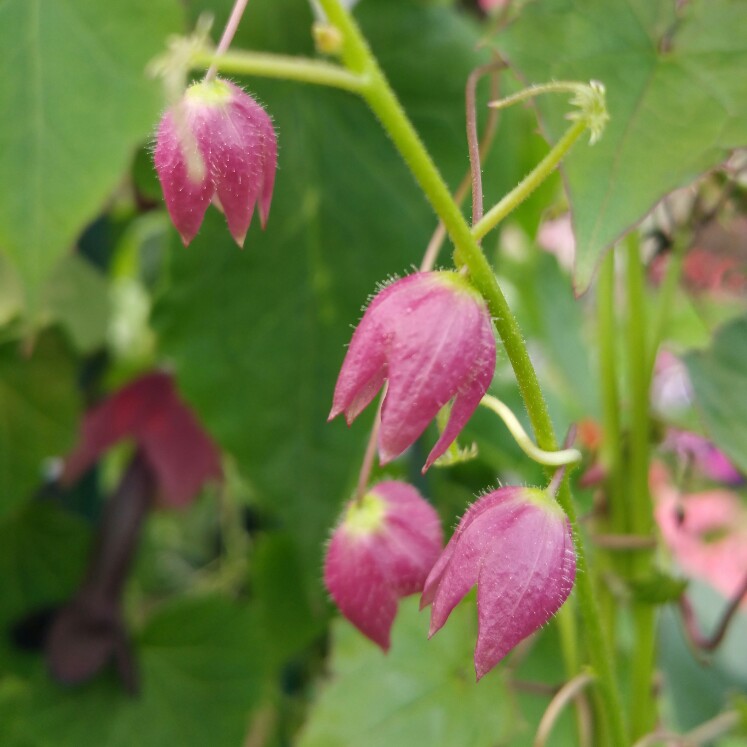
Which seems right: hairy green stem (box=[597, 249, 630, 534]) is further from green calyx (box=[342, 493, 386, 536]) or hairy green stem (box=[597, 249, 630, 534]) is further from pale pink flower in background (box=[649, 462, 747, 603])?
pale pink flower in background (box=[649, 462, 747, 603])

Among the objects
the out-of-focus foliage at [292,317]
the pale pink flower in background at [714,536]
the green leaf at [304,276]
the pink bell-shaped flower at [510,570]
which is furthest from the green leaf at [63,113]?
the pale pink flower in background at [714,536]

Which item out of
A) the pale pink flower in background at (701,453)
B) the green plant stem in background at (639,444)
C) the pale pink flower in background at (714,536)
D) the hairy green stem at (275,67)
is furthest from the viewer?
the pale pink flower in background at (714,536)

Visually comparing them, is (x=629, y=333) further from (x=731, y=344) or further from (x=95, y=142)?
(x=95, y=142)

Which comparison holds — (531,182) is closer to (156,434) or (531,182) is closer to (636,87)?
(636,87)

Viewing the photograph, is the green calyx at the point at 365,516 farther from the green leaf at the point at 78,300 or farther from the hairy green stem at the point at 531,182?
the green leaf at the point at 78,300

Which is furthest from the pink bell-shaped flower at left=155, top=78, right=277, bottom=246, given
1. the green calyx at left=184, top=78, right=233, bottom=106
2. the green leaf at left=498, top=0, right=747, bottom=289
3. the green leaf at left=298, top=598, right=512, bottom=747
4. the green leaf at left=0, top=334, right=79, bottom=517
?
the green leaf at left=0, top=334, right=79, bottom=517

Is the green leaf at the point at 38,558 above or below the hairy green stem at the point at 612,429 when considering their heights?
below

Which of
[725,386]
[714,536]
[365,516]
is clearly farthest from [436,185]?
[714,536]
